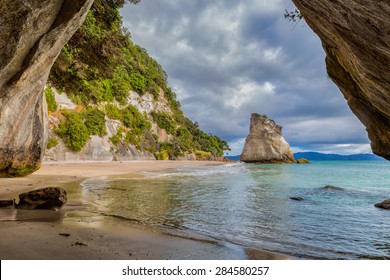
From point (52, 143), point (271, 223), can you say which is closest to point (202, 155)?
point (52, 143)

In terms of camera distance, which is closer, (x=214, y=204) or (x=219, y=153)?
(x=214, y=204)

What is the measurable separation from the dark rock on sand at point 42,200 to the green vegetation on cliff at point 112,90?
7117 mm

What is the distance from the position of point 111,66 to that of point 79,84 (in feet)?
6.66

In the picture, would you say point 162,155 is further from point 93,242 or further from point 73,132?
point 93,242

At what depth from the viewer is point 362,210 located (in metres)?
9.49

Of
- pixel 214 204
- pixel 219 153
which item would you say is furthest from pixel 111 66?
pixel 219 153

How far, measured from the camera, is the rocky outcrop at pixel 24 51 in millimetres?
5789

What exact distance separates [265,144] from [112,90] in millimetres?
39390

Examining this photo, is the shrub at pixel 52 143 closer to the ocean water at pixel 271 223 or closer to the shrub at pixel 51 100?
the shrub at pixel 51 100

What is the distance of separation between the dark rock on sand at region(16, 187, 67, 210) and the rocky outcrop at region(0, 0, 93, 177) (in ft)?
8.46

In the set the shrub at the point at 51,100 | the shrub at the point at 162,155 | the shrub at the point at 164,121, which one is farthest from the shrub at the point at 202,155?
the shrub at the point at 51,100

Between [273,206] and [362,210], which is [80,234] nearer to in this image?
[273,206]

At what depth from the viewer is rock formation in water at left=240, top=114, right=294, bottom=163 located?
6688cm

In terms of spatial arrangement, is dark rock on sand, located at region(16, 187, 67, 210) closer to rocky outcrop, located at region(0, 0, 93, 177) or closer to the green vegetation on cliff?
rocky outcrop, located at region(0, 0, 93, 177)
